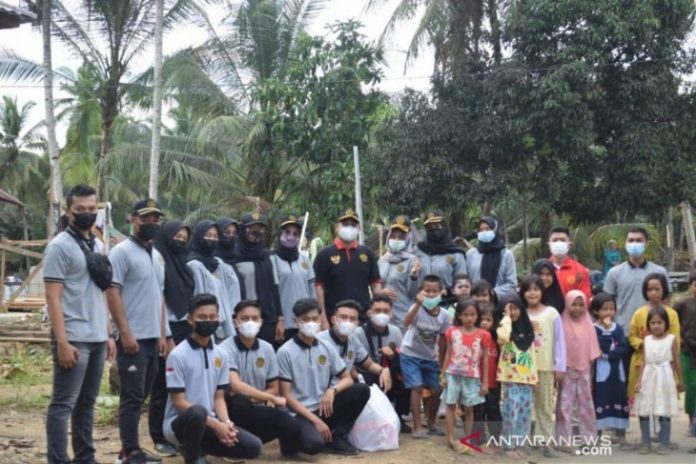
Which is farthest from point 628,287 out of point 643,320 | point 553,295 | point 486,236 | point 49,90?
point 49,90

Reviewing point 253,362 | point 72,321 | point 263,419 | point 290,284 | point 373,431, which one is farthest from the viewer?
point 290,284

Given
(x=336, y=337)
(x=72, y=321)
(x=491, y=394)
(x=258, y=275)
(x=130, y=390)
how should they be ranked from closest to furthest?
(x=72, y=321)
(x=130, y=390)
(x=336, y=337)
(x=491, y=394)
(x=258, y=275)

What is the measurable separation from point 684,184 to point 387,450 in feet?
36.0

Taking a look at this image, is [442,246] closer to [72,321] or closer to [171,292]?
[171,292]

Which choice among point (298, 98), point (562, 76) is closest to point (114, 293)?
point (562, 76)

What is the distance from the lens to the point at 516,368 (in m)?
7.32

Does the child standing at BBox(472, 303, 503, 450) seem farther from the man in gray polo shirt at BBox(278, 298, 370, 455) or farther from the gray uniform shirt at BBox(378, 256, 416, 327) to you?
the man in gray polo shirt at BBox(278, 298, 370, 455)

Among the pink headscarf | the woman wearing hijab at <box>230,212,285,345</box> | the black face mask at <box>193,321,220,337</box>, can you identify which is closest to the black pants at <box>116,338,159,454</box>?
the black face mask at <box>193,321,220,337</box>

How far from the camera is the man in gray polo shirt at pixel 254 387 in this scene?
6625 mm

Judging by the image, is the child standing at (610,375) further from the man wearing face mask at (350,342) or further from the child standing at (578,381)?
the man wearing face mask at (350,342)

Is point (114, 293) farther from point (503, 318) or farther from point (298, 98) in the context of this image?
point (298, 98)

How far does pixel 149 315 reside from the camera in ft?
20.2

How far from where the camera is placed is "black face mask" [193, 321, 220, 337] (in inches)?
243

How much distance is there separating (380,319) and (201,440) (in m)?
2.12
